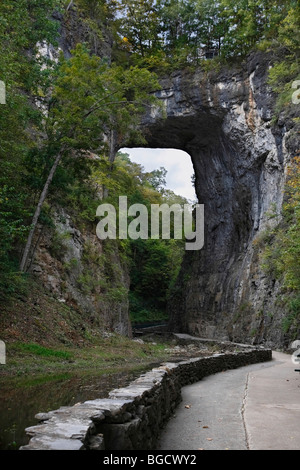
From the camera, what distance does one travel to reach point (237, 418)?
576cm

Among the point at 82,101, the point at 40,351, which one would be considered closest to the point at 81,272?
the point at 40,351

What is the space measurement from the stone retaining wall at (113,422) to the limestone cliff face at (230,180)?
60.1ft

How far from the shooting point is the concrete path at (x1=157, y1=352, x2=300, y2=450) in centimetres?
450

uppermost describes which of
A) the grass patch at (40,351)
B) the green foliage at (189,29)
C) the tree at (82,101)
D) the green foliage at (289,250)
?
the green foliage at (189,29)

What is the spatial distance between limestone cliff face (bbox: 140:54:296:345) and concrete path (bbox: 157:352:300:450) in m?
14.4

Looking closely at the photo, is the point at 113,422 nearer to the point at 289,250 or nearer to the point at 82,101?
the point at 289,250

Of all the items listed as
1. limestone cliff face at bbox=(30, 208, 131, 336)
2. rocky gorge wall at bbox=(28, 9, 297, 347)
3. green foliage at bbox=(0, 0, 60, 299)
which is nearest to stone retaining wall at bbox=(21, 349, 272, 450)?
green foliage at bbox=(0, 0, 60, 299)

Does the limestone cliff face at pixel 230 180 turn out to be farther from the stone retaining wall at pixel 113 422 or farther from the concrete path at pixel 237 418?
the stone retaining wall at pixel 113 422

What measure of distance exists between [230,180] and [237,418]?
29452 mm

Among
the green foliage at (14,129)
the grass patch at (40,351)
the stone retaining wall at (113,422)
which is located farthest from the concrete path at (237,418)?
the green foliage at (14,129)

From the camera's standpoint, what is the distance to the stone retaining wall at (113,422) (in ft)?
8.91

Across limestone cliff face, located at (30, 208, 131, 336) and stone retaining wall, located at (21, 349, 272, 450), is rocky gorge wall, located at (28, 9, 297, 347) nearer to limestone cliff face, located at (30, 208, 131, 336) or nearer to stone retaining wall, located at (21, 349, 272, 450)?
limestone cliff face, located at (30, 208, 131, 336)

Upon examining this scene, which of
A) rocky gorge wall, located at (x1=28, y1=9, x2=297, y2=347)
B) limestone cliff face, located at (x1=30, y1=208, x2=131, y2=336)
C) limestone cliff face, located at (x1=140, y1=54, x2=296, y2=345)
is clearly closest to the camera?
limestone cliff face, located at (x1=30, y1=208, x2=131, y2=336)

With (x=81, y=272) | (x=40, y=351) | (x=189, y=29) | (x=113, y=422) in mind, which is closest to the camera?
(x=113, y=422)
